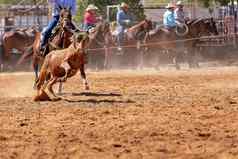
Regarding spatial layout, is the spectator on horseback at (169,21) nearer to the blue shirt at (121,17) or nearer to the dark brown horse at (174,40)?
the dark brown horse at (174,40)

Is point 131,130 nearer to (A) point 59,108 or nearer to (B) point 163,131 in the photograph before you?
(B) point 163,131

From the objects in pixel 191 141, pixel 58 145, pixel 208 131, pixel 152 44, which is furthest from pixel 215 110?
pixel 152 44

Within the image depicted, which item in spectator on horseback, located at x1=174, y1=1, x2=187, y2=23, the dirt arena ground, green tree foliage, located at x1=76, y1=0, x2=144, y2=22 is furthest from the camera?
green tree foliage, located at x1=76, y1=0, x2=144, y2=22

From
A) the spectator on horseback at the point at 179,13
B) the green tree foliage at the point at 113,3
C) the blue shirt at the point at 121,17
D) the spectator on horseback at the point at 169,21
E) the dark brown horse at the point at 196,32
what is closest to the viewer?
the spectator on horseback at the point at 179,13

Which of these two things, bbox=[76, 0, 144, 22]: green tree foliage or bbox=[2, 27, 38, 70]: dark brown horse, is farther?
bbox=[76, 0, 144, 22]: green tree foliage

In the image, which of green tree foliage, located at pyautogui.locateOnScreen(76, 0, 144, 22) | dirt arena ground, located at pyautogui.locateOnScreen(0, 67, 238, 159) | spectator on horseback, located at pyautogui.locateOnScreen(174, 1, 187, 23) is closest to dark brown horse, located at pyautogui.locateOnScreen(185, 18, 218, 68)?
spectator on horseback, located at pyautogui.locateOnScreen(174, 1, 187, 23)

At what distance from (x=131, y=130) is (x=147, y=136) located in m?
0.58

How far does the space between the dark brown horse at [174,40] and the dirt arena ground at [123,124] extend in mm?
12701

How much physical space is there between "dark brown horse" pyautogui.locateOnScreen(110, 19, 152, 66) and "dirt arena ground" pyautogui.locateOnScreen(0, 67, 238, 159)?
41.2 ft

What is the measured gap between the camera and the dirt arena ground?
28.6 feet

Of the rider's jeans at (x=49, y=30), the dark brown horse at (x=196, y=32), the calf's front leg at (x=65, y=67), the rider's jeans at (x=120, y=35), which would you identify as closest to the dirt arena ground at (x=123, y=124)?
the calf's front leg at (x=65, y=67)

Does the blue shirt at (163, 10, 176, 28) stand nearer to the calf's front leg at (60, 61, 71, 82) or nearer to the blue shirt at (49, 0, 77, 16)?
the blue shirt at (49, 0, 77, 16)

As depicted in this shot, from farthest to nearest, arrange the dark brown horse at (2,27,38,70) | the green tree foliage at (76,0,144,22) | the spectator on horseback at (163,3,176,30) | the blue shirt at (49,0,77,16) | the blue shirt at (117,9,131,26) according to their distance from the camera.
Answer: the green tree foliage at (76,0,144,22), the blue shirt at (117,9,131,26), the spectator on horseback at (163,3,176,30), the dark brown horse at (2,27,38,70), the blue shirt at (49,0,77,16)

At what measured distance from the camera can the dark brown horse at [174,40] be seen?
29.9 m
